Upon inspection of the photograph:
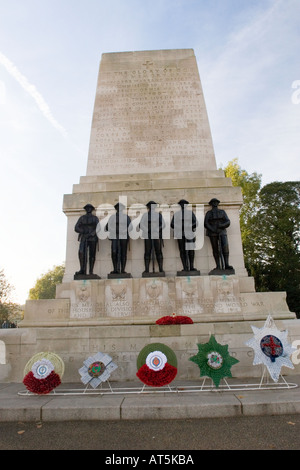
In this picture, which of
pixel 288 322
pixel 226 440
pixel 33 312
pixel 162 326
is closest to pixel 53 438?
pixel 226 440

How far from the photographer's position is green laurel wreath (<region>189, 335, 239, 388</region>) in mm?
6211

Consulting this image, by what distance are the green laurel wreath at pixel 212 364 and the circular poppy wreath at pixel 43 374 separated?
2.84m

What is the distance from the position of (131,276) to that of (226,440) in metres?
7.15

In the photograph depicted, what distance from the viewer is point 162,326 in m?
8.66

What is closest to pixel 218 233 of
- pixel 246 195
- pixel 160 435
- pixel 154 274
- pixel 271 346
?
pixel 154 274

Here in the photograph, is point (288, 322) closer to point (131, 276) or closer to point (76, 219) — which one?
point (131, 276)

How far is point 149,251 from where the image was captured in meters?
10.9

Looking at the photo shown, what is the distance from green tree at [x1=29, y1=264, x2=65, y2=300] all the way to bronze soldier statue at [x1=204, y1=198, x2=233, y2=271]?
58811mm

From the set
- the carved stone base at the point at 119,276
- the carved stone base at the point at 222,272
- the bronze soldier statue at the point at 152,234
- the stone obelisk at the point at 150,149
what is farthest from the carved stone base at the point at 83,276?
the carved stone base at the point at 222,272

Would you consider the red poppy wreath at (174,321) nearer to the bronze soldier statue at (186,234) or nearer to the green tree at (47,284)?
Result: the bronze soldier statue at (186,234)

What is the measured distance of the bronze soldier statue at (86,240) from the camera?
1085cm

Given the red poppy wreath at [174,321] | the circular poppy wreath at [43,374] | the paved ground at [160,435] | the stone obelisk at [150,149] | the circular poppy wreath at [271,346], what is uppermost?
the stone obelisk at [150,149]

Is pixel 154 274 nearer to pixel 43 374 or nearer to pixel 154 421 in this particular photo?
pixel 43 374

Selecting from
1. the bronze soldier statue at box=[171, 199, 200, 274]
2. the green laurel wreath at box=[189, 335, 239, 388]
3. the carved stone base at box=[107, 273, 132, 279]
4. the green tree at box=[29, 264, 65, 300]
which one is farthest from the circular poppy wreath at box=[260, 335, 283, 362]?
the green tree at box=[29, 264, 65, 300]
